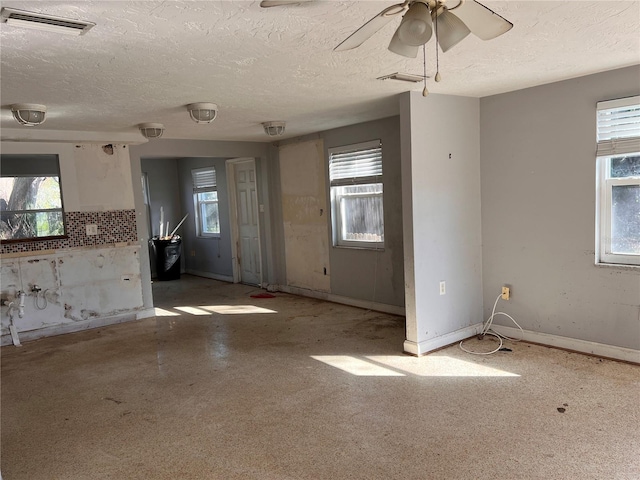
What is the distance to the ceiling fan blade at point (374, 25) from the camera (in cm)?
170

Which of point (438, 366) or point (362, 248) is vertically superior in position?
point (362, 248)

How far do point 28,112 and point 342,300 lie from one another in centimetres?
388

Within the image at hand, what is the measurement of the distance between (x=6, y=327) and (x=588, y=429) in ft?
17.4

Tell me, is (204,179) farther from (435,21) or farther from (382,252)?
(435,21)

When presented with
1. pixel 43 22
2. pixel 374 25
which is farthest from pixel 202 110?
pixel 374 25

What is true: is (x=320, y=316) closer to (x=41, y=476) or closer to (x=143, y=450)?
(x=143, y=450)

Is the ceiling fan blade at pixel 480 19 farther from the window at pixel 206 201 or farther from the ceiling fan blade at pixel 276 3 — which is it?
the window at pixel 206 201

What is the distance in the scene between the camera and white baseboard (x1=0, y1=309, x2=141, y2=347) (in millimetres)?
4965

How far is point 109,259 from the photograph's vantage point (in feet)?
18.1

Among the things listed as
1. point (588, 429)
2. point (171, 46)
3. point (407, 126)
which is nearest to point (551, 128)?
point (407, 126)

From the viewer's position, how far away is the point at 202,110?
12.7 ft

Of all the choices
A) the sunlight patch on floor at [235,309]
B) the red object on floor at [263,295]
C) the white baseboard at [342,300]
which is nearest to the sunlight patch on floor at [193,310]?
the sunlight patch on floor at [235,309]

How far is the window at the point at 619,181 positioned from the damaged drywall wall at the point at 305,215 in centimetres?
320

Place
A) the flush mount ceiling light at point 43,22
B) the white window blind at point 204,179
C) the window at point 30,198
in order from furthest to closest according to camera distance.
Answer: the white window blind at point 204,179 → the window at point 30,198 → the flush mount ceiling light at point 43,22
